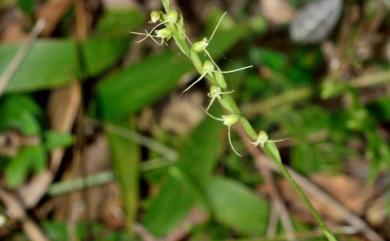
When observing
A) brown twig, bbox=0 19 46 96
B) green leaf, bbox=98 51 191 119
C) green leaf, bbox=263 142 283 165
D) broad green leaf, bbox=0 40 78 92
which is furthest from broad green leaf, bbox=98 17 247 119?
green leaf, bbox=263 142 283 165

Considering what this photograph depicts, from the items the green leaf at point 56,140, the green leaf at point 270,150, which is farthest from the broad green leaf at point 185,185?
the green leaf at point 270,150

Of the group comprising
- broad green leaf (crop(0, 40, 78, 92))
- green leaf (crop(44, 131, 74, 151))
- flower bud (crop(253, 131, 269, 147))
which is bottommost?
flower bud (crop(253, 131, 269, 147))

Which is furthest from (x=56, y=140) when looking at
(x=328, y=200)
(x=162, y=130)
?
(x=328, y=200)

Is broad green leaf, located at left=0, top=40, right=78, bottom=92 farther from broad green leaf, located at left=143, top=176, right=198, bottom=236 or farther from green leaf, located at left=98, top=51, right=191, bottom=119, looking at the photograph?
broad green leaf, located at left=143, top=176, right=198, bottom=236

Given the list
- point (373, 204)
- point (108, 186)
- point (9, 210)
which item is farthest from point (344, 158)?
point (9, 210)

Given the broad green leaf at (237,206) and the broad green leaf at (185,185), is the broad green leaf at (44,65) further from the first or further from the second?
the broad green leaf at (237,206)

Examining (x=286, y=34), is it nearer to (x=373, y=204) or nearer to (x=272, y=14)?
(x=272, y=14)
